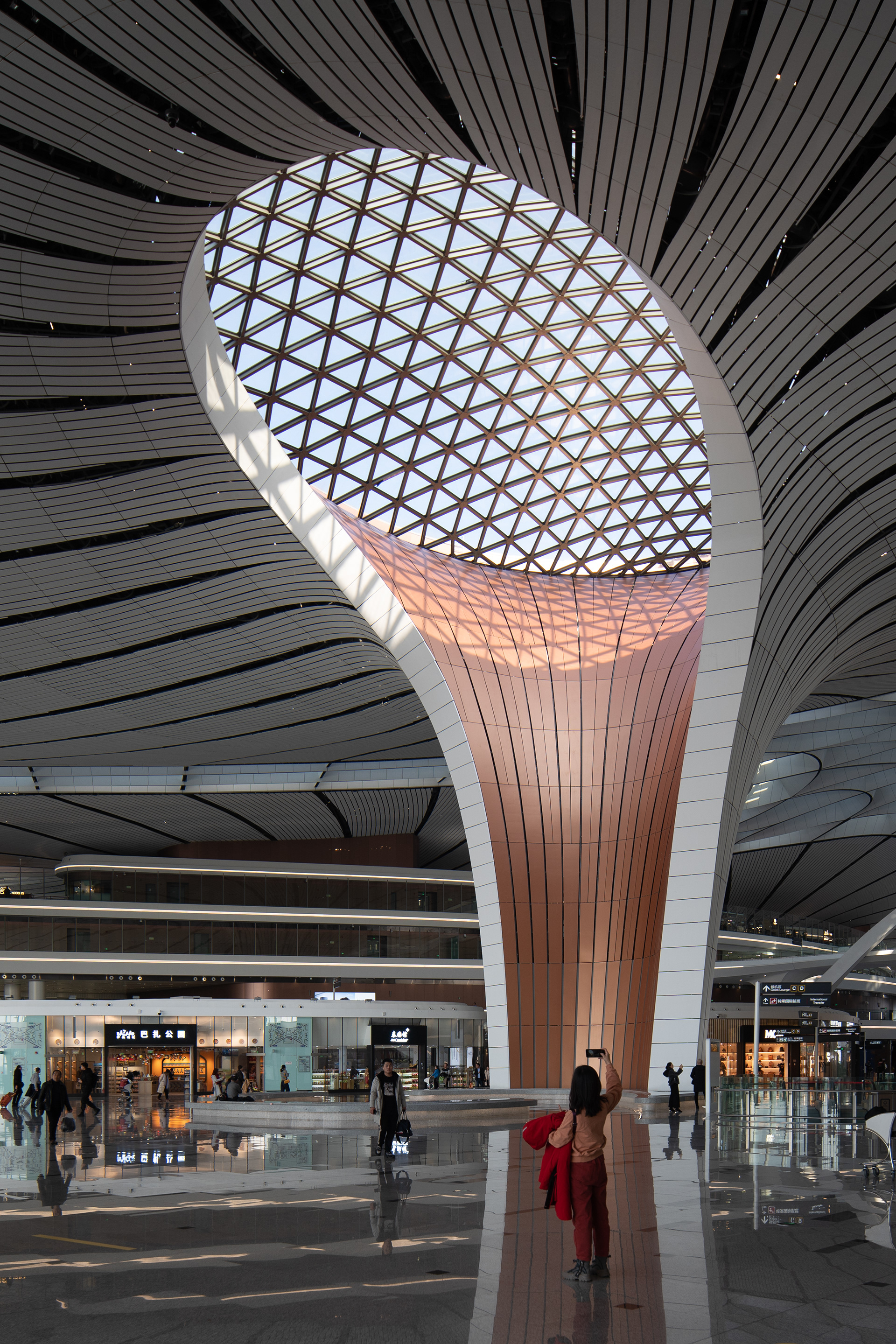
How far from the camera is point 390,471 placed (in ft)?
101

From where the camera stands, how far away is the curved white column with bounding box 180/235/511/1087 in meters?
20.1

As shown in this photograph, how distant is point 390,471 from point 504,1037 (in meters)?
15.5

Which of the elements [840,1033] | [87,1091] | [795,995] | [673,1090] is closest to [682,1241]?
[673,1090]

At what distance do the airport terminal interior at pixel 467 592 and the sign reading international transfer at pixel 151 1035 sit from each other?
0.47 feet

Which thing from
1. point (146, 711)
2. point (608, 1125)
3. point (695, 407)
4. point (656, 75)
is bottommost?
point (608, 1125)

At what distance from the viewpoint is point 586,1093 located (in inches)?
300

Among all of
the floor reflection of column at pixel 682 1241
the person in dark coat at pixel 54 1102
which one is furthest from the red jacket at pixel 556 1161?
the person in dark coat at pixel 54 1102

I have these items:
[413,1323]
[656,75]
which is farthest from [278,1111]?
[656,75]

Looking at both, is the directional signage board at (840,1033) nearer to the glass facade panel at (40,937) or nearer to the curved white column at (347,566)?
the curved white column at (347,566)

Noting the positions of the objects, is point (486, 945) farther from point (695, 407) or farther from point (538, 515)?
point (695, 407)

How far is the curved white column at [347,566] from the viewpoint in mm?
20125

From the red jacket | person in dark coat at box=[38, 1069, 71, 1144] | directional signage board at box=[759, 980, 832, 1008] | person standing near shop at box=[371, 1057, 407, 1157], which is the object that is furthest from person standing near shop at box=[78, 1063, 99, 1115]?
the red jacket

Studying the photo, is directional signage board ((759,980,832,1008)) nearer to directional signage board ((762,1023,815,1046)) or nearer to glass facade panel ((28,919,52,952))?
directional signage board ((762,1023,815,1046))

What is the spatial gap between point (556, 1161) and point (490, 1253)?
0.99m
